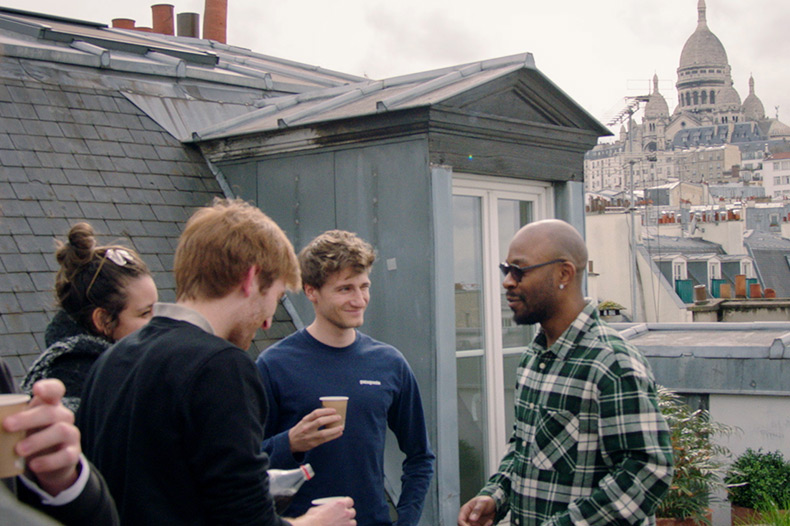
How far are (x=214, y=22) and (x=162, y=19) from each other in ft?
2.64

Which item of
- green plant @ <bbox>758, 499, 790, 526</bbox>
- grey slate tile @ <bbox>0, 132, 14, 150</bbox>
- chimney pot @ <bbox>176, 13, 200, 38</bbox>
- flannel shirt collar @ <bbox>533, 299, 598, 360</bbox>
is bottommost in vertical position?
green plant @ <bbox>758, 499, 790, 526</bbox>

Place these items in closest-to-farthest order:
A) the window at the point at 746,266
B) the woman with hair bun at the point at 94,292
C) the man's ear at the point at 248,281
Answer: the man's ear at the point at 248,281 < the woman with hair bun at the point at 94,292 < the window at the point at 746,266

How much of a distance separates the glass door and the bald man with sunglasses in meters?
1.77

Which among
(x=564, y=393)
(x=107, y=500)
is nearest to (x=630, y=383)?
(x=564, y=393)

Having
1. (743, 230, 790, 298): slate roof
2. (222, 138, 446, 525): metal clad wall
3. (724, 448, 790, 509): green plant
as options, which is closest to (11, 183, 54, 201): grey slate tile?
(222, 138, 446, 525): metal clad wall

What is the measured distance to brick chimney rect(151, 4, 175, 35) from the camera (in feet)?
41.0

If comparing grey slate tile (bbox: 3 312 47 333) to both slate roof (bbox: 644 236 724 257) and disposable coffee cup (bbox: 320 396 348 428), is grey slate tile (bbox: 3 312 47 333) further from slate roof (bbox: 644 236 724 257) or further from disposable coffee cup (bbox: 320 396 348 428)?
slate roof (bbox: 644 236 724 257)

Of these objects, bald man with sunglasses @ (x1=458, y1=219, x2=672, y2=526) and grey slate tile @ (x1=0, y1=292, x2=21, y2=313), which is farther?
grey slate tile @ (x1=0, y1=292, x2=21, y2=313)

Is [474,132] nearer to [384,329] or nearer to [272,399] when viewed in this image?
[384,329]

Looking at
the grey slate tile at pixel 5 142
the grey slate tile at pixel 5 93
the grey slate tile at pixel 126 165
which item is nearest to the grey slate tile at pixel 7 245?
the grey slate tile at pixel 5 142

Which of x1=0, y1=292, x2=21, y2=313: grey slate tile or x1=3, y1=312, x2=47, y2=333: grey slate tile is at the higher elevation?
x1=0, y1=292, x2=21, y2=313: grey slate tile

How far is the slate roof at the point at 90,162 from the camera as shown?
423 cm

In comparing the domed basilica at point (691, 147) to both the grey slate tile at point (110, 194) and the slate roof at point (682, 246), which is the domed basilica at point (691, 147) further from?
the grey slate tile at point (110, 194)

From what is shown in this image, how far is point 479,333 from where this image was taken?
16.3 feet
